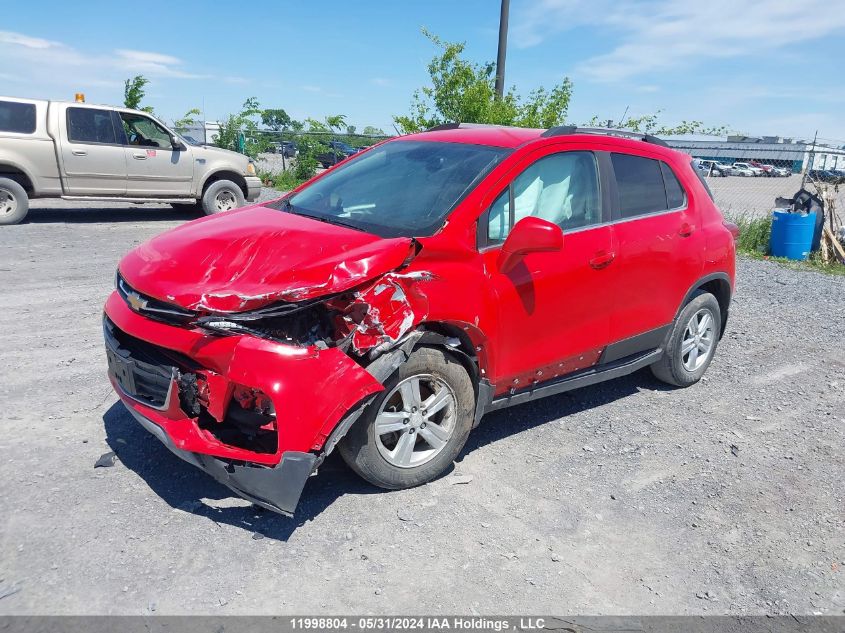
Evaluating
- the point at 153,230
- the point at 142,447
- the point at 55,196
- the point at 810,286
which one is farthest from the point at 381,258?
the point at 55,196

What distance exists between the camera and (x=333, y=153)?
58.0ft

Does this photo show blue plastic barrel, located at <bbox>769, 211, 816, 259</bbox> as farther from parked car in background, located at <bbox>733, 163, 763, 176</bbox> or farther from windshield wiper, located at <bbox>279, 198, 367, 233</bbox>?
parked car in background, located at <bbox>733, 163, 763, 176</bbox>

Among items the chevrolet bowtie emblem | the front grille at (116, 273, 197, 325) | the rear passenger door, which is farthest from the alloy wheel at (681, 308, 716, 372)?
the chevrolet bowtie emblem

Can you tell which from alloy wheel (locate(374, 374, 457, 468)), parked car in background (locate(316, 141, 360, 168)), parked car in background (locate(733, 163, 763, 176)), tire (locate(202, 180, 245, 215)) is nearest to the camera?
alloy wheel (locate(374, 374, 457, 468))

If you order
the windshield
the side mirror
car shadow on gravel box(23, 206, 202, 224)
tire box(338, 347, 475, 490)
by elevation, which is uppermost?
the windshield

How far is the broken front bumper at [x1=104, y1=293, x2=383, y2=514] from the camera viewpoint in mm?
2920

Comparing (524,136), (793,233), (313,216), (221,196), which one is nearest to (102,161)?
(221,196)

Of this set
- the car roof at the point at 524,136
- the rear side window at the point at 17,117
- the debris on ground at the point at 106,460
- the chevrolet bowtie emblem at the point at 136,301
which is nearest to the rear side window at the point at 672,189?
the car roof at the point at 524,136

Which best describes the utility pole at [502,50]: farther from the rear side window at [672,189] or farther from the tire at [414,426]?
the tire at [414,426]

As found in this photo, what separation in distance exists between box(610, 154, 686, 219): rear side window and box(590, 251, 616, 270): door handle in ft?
1.17

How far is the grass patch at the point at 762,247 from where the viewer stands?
433 inches

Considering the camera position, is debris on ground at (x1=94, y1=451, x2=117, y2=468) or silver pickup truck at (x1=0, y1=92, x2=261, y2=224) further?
silver pickup truck at (x1=0, y1=92, x2=261, y2=224)

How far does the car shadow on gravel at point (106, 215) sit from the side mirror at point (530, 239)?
10.4 metres

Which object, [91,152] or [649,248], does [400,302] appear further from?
[91,152]
